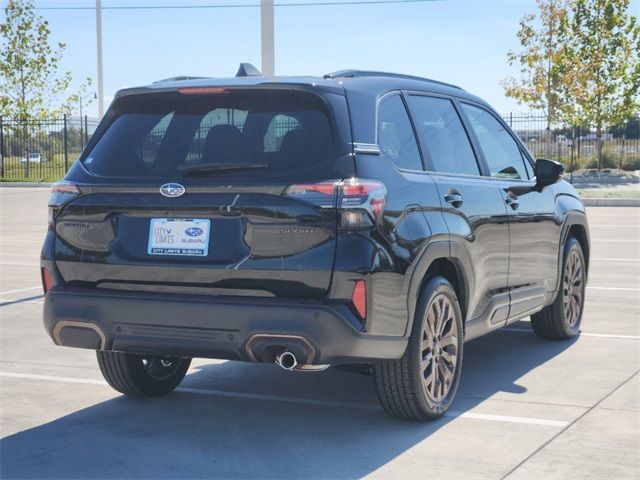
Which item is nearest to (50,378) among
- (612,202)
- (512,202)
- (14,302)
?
(512,202)

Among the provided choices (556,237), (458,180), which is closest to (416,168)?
(458,180)

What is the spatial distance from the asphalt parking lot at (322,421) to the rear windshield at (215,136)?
1.35 metres

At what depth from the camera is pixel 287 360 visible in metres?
5.06

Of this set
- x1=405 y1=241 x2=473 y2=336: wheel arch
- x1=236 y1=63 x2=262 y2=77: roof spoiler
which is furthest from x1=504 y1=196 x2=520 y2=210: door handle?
x1=236 y1=63 x2=262 y2=77: roof spoiler

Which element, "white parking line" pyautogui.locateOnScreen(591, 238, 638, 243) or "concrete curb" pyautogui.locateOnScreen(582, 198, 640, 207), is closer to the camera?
"white parking line" pyautogui.locateOnScreen(591, 238, 638, 243)

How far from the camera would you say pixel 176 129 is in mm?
5457

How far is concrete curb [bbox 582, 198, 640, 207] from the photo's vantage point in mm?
26094

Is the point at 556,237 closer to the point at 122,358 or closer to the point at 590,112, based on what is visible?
the point at 122,358

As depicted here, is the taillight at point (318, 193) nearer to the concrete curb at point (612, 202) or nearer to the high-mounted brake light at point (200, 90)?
the high-mounted brake light at point (200, 90)

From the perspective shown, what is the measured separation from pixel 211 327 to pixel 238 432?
0.75m

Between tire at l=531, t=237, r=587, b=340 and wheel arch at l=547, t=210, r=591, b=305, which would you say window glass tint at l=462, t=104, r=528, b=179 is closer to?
wheel arch at l=547, t=210, r=591, b=305

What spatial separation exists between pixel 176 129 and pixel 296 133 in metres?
0.66

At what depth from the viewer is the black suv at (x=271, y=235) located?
4.99 metres

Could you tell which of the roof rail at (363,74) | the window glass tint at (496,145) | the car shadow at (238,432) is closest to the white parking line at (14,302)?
the car shadow at (238,432)
